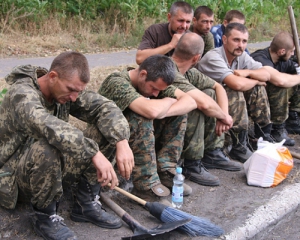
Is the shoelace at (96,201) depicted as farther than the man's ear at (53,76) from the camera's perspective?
Yes

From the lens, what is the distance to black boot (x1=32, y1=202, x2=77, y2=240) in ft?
11.2

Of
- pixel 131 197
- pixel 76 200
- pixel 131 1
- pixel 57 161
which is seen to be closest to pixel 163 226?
pixel 131 197

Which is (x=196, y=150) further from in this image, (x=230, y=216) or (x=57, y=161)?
(x=57, y=161)

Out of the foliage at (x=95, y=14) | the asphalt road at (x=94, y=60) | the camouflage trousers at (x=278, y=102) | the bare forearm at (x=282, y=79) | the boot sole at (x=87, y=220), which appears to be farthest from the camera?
the foliage at (x=95, y=14)

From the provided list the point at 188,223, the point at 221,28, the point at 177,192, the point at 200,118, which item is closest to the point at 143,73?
the point at 200,118

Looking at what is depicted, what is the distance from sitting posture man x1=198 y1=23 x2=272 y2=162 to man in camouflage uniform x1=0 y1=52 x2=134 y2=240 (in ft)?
6.47

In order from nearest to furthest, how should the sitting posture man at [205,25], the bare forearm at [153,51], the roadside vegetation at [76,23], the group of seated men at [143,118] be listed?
the group of seated men at [143,118] → the bare forearm at [153,51] → the sitting posture man at [205,25] → the roadside vegetation at [76,23]

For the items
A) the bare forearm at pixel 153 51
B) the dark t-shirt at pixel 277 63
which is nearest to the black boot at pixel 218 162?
the bare forearm at pixel 153 51

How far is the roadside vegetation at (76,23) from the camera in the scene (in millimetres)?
10024

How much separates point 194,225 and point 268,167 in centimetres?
137

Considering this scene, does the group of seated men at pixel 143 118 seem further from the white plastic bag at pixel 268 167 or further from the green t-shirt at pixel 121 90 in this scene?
the white plastic bag at pixel 268 167

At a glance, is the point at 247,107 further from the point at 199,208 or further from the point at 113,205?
the point at 113,205

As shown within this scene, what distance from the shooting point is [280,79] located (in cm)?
584

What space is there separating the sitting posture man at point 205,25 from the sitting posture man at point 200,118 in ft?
4.55
